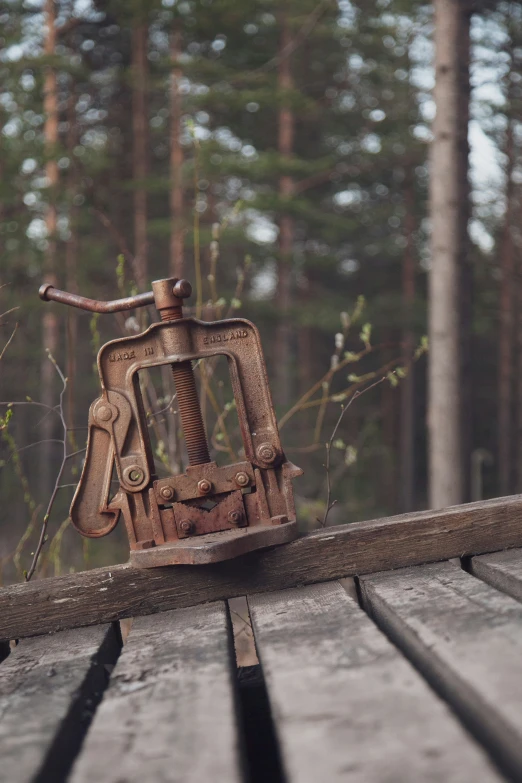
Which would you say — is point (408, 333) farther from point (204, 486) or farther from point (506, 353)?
point (204, 486)

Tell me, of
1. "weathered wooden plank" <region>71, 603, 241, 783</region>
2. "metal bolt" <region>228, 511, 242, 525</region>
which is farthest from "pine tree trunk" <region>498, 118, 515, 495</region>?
"weathered wooden plank" <region>71, 603, 241, 783</region>

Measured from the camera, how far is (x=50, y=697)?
4.58 ft

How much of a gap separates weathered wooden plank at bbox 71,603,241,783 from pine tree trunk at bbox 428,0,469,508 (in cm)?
494

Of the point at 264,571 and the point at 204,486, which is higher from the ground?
the point at 204,486

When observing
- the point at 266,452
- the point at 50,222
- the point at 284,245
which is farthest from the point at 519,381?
the point at 266,452

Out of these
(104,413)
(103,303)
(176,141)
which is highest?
(176,141)

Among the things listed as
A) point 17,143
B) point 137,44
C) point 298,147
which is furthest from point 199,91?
point 298,147

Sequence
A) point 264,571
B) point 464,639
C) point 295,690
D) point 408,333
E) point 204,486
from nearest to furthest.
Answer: point 295,690
point 464,639
point 264,571
point 204,486
point 408,333

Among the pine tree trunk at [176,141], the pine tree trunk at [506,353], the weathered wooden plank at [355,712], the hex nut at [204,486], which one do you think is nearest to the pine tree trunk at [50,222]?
the pine tree trunk at [176,141]

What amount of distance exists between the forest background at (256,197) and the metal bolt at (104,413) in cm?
534

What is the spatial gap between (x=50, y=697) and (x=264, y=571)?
2.29ft

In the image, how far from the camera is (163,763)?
1.04 meters

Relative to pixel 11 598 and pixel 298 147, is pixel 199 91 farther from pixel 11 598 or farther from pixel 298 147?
pixel 11 598

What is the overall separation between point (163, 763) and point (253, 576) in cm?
94
